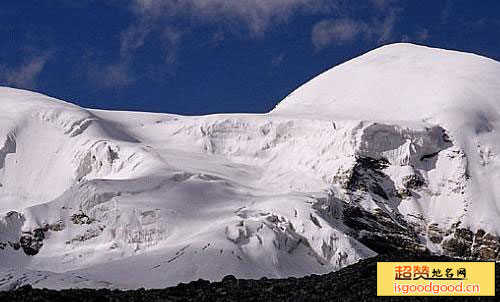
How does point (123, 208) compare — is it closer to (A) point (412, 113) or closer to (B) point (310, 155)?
(B) point (310, 155)

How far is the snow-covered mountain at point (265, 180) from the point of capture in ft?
249

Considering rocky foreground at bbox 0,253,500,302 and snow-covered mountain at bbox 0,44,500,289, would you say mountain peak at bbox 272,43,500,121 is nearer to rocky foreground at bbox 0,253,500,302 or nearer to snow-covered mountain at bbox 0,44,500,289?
snow-covered mountain at bbox 0,44,500,289

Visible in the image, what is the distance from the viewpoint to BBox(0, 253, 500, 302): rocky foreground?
3173cm

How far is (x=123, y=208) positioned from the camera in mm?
80938

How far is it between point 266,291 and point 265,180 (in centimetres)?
5581

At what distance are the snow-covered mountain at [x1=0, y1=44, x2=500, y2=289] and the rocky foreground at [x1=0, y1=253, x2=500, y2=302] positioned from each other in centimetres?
3188

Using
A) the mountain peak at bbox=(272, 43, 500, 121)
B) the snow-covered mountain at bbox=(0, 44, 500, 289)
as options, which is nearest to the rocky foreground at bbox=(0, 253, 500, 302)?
the snow-covered mountain at bbox=(0, 44, 500, 289)

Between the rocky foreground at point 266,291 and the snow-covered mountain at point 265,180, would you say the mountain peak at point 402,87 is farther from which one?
the rocky foreground at point 266,291

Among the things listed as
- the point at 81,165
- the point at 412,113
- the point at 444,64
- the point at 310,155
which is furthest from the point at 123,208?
the point at 444,64

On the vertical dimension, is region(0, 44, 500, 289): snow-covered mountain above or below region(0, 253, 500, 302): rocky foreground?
above

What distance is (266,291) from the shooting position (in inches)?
1298

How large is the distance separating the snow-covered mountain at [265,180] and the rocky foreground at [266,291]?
31878 mm

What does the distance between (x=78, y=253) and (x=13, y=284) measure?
3203 centimetres

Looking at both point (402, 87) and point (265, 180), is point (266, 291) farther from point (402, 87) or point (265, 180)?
point (402, 87)
